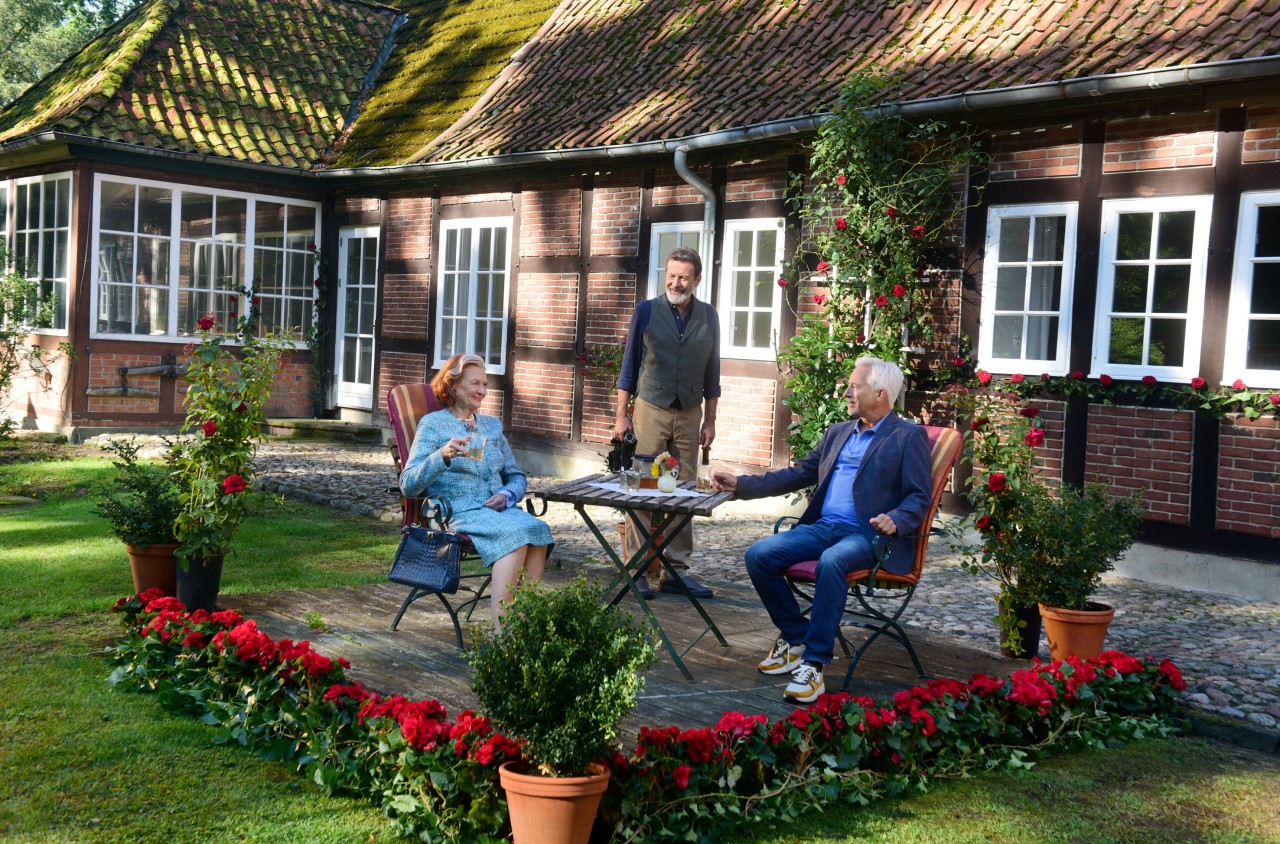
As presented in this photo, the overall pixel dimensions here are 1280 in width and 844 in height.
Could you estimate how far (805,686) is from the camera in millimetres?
4340

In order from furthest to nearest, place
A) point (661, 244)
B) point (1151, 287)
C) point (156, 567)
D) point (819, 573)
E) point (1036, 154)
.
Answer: point (661, 244) → point (1036, 154) → point (1151, 287) → point (156, 567) → point (819, 573)

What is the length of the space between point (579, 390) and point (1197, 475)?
5.96m

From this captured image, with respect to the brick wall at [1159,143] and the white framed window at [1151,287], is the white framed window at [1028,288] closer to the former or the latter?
the white framed window at [1151,287]

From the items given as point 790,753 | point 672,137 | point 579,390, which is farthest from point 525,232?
point 790,753

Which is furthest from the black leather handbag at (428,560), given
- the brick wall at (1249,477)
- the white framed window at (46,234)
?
the white framed window at (46,234)

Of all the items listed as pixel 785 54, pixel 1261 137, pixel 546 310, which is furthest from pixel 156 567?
pixel 785 54

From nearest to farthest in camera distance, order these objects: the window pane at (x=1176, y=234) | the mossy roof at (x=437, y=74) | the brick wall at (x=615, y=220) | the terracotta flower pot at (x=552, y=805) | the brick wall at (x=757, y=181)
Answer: the terracotta flower pot at (x=552, y=805)
the window pane at (x=1176, y=234)
the brick wall at (x=757, y=181)
the brick wall at (x=615, y=220)
the mossy roof at (x=437, y=74)

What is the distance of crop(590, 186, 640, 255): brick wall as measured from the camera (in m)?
11.1

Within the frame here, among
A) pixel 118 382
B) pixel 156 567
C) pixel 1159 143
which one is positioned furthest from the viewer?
pixel 118 382

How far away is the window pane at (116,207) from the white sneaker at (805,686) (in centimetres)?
1112

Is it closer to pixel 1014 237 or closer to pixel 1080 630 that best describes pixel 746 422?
pixel 1014 237

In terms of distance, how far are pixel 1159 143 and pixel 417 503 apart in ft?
17.5

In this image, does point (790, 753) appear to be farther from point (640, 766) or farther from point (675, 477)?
point (675, 477)

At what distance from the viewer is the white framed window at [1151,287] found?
743 centimetres
